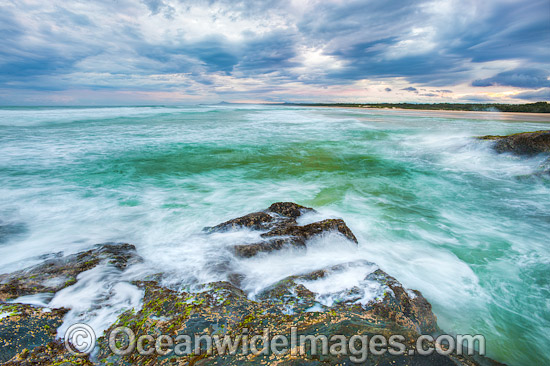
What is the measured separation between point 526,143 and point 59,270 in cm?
1537

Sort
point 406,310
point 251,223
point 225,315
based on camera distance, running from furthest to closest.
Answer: point 251,223
point 406,310
point 225,315

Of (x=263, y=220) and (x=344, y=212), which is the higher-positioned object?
(x=263, y=220)

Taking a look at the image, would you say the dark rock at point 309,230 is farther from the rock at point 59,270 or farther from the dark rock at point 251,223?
the rock at point 59,270

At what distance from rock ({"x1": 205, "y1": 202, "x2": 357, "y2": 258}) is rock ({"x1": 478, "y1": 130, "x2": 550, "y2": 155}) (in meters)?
11.1

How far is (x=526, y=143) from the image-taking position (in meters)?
10.5

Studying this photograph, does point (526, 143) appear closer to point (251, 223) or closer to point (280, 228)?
point (280, 228)

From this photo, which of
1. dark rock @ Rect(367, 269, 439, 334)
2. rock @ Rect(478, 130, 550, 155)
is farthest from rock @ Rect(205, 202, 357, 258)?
rock @ Rect(478, 130, 550, 155)

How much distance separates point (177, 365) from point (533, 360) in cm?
366

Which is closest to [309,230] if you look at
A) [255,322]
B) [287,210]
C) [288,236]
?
[288,236]

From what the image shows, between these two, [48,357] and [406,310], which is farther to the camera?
[406,310]

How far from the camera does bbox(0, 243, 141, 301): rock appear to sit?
283 cm

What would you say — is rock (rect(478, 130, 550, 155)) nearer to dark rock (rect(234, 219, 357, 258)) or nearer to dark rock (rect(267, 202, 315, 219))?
dark rock (rect(234, 219, 357, 258))

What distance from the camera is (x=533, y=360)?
2707mm

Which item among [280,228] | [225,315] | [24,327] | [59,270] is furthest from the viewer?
[280,228]
